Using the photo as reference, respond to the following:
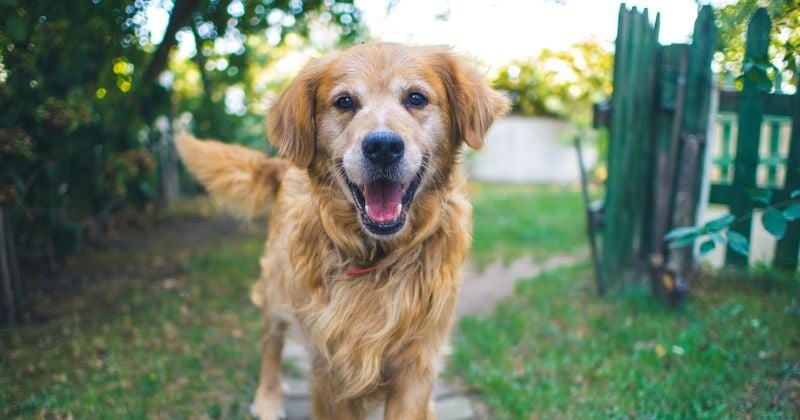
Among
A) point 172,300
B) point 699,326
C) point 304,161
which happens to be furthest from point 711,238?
point 172,300

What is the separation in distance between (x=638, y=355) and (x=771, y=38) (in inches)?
73.3

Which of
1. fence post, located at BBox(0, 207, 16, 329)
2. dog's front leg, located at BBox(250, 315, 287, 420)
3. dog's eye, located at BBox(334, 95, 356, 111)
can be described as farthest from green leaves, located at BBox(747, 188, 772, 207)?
fence post, located at BBox(0, 207, 16, 329)

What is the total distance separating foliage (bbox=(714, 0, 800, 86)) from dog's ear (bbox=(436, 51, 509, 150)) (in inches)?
48.8

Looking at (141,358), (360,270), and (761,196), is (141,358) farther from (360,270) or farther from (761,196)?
(761,196)

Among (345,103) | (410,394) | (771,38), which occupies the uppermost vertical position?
(771,38)

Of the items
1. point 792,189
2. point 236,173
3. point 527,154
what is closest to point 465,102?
A: point 236,173

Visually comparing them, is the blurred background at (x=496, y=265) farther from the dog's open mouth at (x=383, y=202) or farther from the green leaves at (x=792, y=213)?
the dog's open mouth at (x=383, y=202)

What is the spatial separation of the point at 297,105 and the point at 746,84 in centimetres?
292

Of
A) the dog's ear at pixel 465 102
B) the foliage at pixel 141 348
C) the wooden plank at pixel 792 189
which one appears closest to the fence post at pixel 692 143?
the wooden plank at pixel 792 189

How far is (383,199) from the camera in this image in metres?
2.60

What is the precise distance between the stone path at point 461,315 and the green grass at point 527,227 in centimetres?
24

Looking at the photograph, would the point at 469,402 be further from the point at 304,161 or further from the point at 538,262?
the point at 538,262

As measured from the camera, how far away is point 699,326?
371 cm

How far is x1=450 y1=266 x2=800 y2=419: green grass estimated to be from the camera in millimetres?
2967
